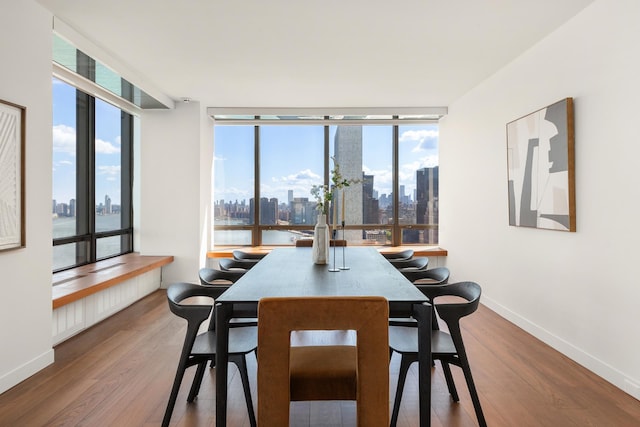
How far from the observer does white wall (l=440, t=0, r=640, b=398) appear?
252 centimetres

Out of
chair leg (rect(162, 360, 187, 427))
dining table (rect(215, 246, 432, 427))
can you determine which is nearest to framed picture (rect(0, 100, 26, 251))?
chair leg (rect(162, 360, 187, 427))

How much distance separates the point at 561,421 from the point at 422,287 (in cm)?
106

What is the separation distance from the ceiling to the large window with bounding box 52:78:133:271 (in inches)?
35.4

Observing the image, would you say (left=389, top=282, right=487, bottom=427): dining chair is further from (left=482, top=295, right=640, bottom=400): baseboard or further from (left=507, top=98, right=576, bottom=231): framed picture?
(left=507, top=98, right=576, bottom=231): framed picture

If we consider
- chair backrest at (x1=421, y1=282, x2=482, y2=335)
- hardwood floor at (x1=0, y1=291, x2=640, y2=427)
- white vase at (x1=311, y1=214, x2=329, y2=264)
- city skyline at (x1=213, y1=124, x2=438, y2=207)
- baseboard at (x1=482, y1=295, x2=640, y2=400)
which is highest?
city skyline at (x1=213, y1=124, x2=438, y2=207)

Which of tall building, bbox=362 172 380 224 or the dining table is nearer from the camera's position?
the dining table

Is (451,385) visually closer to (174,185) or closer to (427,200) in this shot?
(427,200)

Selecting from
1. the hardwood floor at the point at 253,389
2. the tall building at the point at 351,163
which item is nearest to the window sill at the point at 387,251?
the tall building at the point at 351,163

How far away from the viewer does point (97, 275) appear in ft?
13.2

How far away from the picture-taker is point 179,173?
550 cm

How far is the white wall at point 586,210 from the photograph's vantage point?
2.52 meters

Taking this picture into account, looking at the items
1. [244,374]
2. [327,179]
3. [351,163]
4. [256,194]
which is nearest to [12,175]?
[244,374]

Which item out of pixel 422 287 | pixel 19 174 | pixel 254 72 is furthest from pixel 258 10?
pixel 422 287

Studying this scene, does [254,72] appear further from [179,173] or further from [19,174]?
[19,174]
